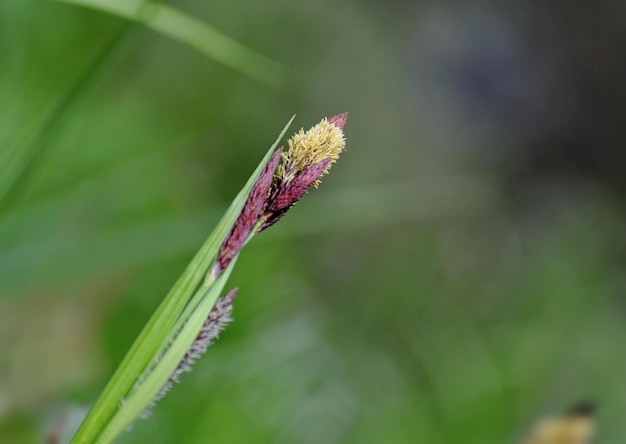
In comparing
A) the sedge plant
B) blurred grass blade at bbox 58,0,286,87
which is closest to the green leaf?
the sedge plant

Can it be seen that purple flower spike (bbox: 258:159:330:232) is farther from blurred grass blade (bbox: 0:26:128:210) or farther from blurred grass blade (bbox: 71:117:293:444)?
blurred grass blade (bbox: 0:26:128:210)

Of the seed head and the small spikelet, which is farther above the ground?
the seed head

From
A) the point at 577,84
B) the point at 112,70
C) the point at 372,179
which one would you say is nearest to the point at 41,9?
the point at 112,70

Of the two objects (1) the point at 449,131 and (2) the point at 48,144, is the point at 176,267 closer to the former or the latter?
(2) the point at 48,144

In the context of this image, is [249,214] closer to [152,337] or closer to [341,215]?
[152,337]

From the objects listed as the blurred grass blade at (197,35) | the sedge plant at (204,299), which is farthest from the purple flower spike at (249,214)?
the blurred grass blade at (197,35)

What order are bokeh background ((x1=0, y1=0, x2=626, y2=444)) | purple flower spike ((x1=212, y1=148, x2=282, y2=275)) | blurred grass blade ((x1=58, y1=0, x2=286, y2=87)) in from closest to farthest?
purple flower spike ((x1=212, y1=148, x2=282, y2=275)) → blurred grass blade ((x1=58, y1=0, x2=286, y2=87)) → bokeh background ((x1=0, y1=0, x2=626, y2=444))
